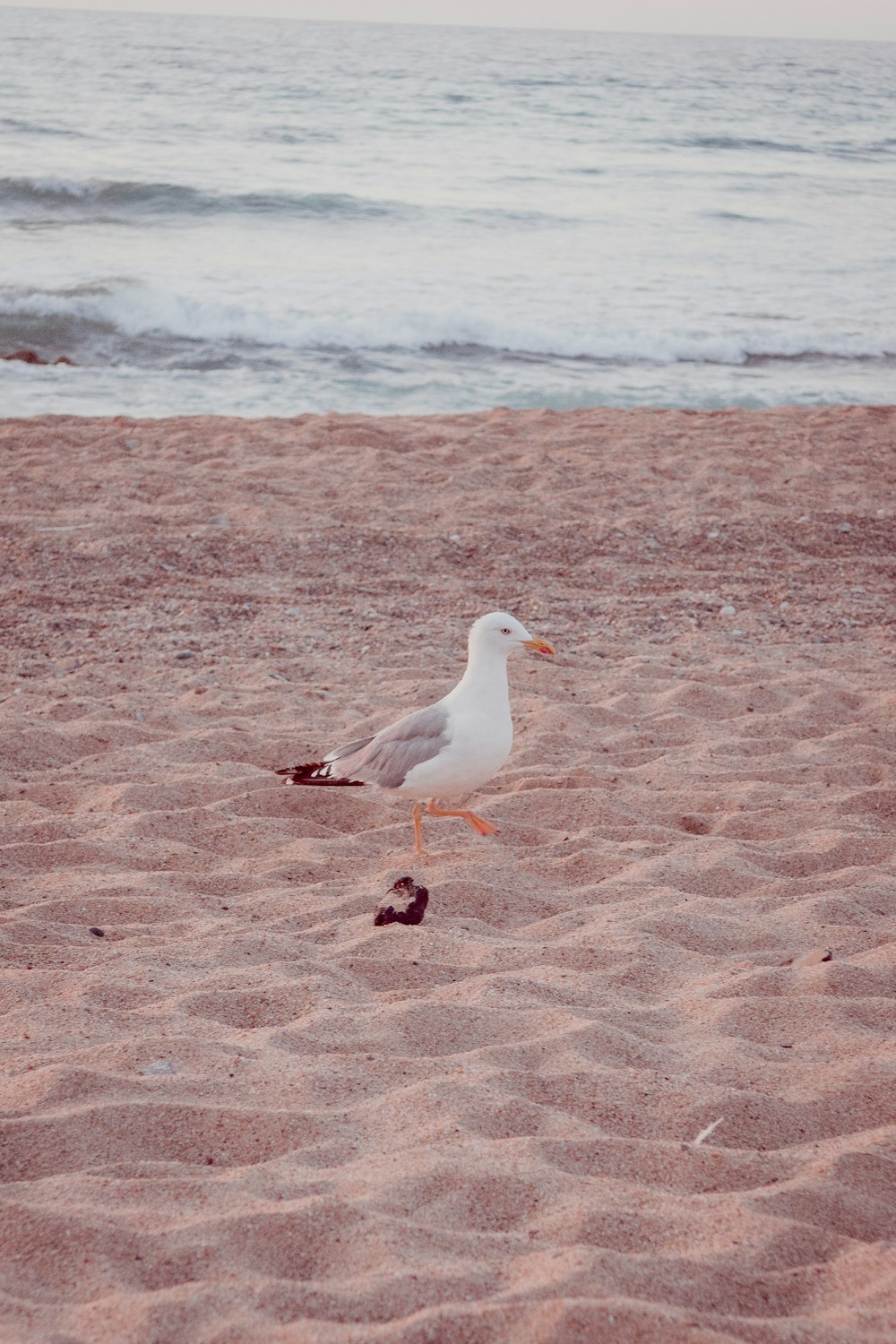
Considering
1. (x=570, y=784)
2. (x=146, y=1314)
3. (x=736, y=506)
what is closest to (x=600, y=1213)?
(x=146, y=1314)

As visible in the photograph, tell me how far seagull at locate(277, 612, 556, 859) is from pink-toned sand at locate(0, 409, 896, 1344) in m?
0.22

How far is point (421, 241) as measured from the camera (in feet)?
57.7

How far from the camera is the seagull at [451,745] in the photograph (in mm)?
3484

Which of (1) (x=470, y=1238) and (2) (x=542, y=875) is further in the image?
(2) (x=542, y=875)

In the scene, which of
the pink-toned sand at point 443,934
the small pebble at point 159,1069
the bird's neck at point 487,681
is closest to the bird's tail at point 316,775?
the pink-toned sand at point 443,934

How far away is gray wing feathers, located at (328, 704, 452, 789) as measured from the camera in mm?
3506

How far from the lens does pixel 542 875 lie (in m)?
3.51

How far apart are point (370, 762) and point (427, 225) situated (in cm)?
1645

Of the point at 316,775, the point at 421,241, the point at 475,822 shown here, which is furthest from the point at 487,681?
the point at 421,241

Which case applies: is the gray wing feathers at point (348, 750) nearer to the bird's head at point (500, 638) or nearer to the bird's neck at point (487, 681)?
the bird's neck at point (487, 681)

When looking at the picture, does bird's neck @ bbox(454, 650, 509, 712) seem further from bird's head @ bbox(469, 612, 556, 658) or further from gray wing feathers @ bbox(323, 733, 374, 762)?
gray wing feathers @ bbox(323, 733, 374, 762)

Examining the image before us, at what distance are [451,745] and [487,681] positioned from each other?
0.25m

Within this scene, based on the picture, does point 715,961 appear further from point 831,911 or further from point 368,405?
point 368,405

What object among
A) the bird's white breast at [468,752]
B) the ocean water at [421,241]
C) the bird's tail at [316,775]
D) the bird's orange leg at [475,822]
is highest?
the ocean water at [421,241]
